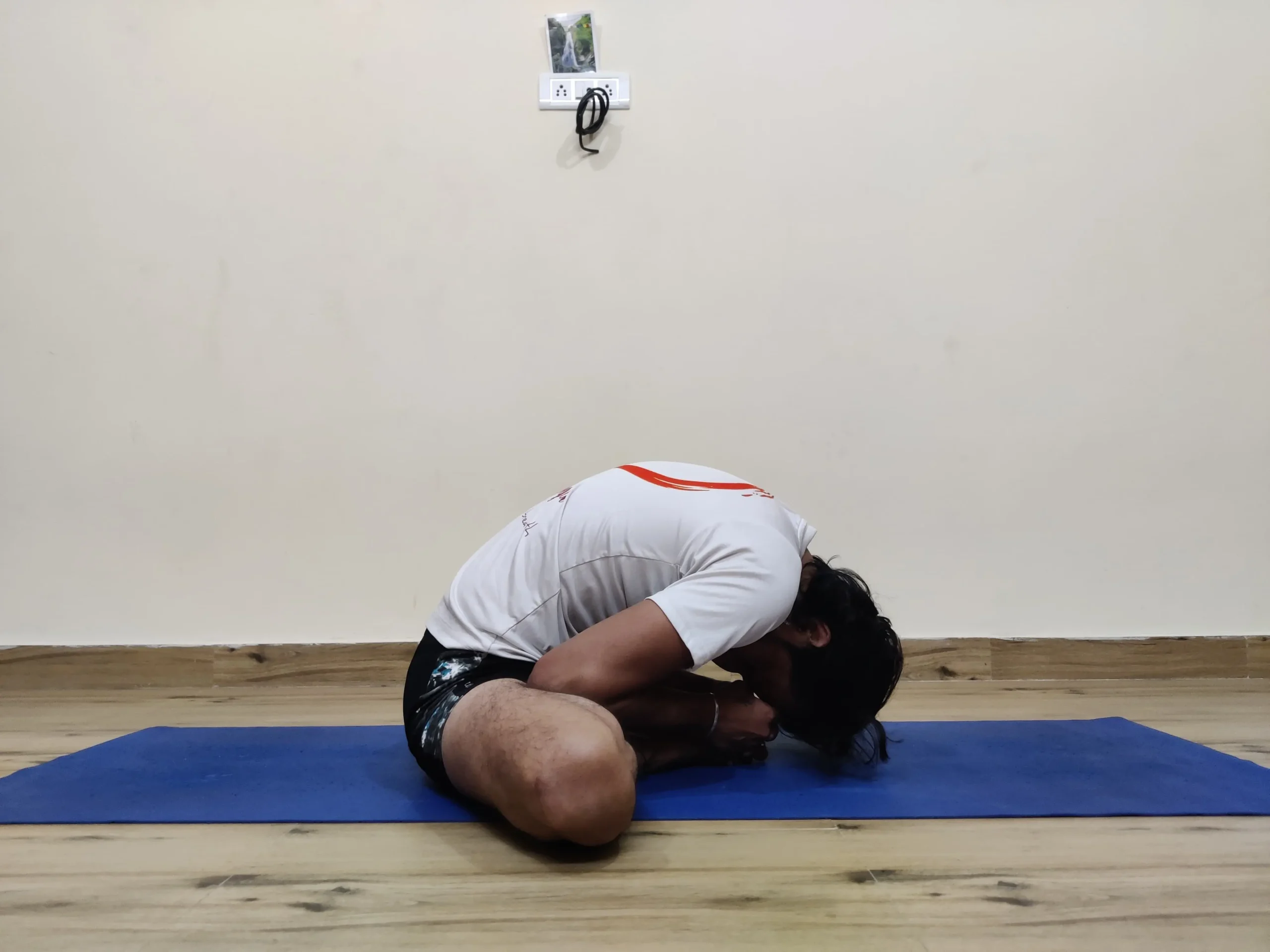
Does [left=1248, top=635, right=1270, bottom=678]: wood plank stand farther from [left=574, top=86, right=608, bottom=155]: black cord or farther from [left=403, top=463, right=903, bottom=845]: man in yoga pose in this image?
[left=574, top=86, right=608, bottom=155]: black cord

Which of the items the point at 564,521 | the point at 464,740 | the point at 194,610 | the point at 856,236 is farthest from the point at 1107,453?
the point at 194,610

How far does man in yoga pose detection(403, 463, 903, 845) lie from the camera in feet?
3.85

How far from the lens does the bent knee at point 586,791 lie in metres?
1.11

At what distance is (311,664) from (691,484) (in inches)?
60.8

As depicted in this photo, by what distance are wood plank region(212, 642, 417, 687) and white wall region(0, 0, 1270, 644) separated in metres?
0.06

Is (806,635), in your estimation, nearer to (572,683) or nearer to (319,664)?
(572,683)

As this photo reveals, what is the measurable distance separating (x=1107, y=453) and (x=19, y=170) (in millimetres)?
3241

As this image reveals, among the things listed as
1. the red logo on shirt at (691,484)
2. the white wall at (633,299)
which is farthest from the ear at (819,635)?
the white wall at (633,299)

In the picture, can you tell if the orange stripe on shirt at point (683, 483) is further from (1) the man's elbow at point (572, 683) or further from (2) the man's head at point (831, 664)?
(1) the man's elbow at point (572, 683)

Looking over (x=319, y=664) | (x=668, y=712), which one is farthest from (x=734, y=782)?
(x=319, y=664)

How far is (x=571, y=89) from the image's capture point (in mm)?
2498

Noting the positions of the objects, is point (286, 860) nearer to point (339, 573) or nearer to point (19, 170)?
point (339, 573)

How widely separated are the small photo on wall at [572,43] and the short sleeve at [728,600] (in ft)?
5.82

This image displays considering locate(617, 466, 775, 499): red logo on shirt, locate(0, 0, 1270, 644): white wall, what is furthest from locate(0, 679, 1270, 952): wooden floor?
locate(0, 0, 1270, 644): white wall
